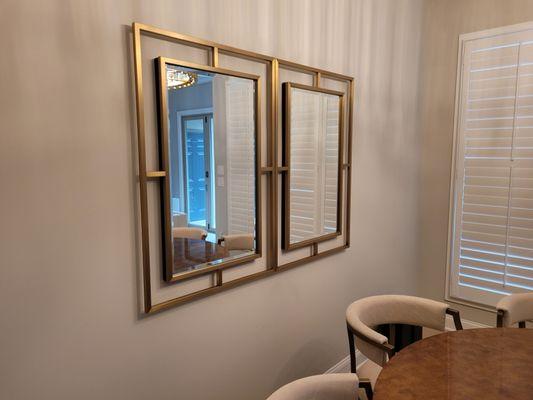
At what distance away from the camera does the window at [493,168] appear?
2.68 m

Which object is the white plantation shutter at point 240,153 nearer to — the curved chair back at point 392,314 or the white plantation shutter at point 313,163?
the white plantation shutter at point 313,163

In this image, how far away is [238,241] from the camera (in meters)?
1.74

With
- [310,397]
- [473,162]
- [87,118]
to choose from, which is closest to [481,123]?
[473,162]

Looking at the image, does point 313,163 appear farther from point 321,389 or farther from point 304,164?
point 321,389

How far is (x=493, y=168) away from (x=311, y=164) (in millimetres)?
1597

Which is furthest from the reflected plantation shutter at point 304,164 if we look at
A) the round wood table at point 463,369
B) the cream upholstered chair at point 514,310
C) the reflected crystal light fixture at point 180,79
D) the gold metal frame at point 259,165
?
the cream upholstered chair at point 514,310

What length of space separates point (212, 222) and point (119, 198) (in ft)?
1.40

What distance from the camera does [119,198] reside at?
4.30ft

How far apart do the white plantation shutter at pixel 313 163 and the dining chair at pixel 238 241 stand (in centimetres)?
30

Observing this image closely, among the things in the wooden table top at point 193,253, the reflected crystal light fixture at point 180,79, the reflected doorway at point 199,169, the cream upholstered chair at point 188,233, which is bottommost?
the wooden table top at point 193,253

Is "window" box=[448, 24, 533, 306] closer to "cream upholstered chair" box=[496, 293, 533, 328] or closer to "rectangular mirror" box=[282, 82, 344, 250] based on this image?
"cream upholstered chair" box=[496, 293, 533, 328]

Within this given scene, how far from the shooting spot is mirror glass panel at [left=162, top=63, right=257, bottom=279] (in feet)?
4.70

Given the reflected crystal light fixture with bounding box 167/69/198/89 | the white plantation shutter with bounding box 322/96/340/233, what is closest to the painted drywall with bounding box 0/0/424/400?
the reflected crystal light fixture with bounding box 167/69/198/89

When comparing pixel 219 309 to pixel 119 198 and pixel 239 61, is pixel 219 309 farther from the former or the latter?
pixel 239 61
